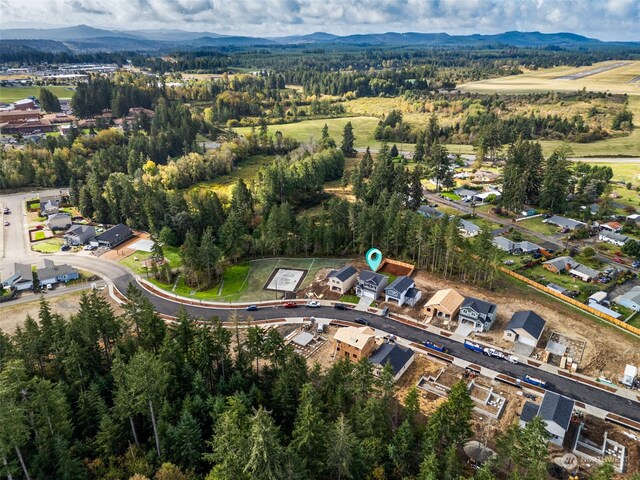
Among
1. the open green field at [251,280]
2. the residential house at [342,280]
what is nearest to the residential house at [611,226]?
the open green field at [251,280]

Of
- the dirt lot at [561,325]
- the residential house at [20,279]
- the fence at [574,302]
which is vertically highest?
the fence at [574,302]

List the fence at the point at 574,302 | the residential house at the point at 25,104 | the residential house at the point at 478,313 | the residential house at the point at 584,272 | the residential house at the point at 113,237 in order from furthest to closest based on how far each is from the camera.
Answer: the residential house at the point at 25,104, the residential house at the point at 113,237, the residential house at the point at 584,272, the residential house at the point at 478,313, the fence at the point at 574,302

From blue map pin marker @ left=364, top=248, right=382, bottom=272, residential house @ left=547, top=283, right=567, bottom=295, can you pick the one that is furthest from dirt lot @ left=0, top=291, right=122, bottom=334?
residential house @ left=547, top=283, right=567, bottom=295

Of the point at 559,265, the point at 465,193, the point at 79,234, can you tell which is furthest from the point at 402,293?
the point at 79,234

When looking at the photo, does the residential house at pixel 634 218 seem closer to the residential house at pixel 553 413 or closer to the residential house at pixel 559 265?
the residential house at pixel 559 265

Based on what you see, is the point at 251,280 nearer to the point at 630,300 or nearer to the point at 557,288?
the point at 557,288

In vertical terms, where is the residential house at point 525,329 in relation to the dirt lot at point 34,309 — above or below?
above
